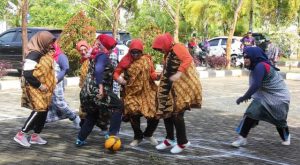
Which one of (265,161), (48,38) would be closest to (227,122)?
(265,161)

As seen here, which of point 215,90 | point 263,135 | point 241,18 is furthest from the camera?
point 241,18

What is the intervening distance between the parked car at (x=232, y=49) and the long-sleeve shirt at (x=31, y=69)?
63.2ft

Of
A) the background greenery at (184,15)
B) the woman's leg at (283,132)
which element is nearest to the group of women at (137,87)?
the woman's leg at (283,132)

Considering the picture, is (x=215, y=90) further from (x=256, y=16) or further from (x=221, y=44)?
(x=256, y=16)

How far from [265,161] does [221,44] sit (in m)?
23.9

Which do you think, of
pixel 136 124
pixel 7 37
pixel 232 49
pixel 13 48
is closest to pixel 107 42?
pixel 136 124

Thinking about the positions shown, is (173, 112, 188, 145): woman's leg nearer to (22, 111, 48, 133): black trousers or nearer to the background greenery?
(22, 111, 48, 133): black trousers

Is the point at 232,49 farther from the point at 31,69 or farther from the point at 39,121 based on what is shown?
the point at 31,69

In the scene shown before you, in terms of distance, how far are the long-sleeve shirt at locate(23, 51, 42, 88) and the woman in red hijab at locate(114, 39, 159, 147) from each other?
966 mm

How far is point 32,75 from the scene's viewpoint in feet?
21.4

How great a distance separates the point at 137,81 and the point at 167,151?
97 centimetres

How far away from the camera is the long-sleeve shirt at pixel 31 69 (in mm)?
6496

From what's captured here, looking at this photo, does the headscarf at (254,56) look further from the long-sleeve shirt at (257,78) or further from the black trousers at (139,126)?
the black trousers at (139,126)

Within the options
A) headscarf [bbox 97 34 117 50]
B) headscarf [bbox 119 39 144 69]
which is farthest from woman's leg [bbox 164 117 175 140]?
headscarf [bbox 97 34 117 50]
